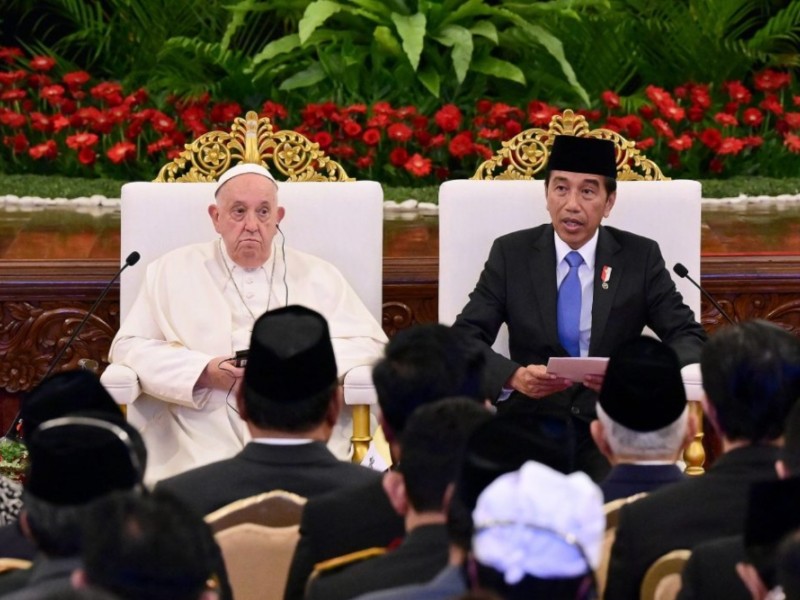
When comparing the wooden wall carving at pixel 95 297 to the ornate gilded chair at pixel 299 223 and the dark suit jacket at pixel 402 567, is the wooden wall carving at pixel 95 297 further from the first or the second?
the dark suit jacket at pixel 402 567

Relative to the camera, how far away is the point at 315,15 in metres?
8.23

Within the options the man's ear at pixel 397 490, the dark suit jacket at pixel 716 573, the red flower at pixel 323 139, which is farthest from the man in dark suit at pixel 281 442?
the red flower at pixel 323 139

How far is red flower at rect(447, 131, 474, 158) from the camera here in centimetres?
780

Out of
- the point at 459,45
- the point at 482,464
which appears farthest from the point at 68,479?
the point at 459,45

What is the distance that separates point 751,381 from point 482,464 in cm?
85

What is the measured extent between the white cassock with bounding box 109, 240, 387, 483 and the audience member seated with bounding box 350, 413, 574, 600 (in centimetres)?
254

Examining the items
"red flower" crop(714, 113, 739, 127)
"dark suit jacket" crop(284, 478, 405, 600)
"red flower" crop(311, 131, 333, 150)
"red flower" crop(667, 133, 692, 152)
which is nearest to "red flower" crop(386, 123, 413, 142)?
"red flower" crop(311, 131, 333, 150)

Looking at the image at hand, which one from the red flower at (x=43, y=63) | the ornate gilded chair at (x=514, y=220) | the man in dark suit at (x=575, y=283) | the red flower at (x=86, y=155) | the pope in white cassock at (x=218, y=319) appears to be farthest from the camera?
the red flower at (x=43, y=63)

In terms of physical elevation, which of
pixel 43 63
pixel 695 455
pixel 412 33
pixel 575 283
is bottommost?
pixel 695 455

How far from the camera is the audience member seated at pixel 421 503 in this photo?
2553 mm

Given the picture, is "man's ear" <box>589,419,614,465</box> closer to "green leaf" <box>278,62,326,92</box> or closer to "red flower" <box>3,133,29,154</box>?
"green leaf" <box>278,62,326,92</box>

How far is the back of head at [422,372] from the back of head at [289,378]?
16 cm

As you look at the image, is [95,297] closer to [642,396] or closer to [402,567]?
[642,396]

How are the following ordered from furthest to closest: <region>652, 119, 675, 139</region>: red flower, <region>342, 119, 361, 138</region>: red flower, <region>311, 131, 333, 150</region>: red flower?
1. <region>652, 119, 675, 139</region>: red flower
2. <region>342, 119, 361, 138</region>: red flower
3. <region>311, 131, 333, 150</region>: red flower
